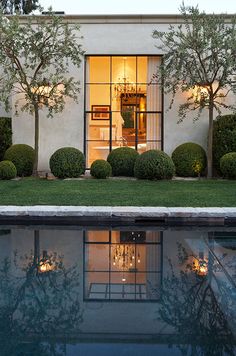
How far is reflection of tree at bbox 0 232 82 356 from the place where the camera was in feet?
12.6

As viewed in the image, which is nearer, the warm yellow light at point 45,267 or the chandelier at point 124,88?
the warm yellow light at point 45,267

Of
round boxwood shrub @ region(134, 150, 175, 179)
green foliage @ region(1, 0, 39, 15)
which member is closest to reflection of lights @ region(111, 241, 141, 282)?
round boxwood shrub @ region(134, 150, 175, 179)

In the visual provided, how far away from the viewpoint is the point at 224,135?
15.5 m

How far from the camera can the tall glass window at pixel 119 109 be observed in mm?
16906

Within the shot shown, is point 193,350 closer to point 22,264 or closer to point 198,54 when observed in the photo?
point 22,264

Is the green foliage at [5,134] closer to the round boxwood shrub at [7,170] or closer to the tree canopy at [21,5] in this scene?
the round boxwood shrub at [7,170]

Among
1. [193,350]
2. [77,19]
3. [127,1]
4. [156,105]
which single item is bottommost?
[193,350]

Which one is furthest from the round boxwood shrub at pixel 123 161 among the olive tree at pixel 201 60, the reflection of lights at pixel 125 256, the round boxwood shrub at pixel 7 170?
the reflection of lights at pixel 125 256

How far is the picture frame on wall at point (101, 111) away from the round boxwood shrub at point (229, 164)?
4.33m

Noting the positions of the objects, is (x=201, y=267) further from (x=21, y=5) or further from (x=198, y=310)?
(x=21, y=5)

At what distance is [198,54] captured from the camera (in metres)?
14.6

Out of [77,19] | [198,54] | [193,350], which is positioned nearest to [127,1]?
[77,19]

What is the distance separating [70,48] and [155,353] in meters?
13.0

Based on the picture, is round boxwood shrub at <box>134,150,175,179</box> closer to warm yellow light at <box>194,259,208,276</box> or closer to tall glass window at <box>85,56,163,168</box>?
tall glass window at <box>85,56,163,168</box>
